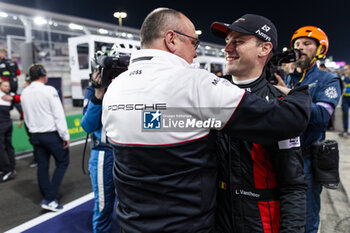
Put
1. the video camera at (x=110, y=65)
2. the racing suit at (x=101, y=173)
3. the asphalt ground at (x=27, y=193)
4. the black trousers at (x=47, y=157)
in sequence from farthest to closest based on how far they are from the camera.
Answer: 1. the black trousers at (x=47, y=157)
2. the asphalt ground at (x=27, y=193)
3. the racing suit at (x=101, y=173)
4. the video camera at (x=110, y=65)

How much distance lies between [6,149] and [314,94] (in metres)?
5.47

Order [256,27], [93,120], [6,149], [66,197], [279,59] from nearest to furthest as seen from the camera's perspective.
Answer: [256,27]
[279,59]
[93,120]
[66,197]
[6,149]

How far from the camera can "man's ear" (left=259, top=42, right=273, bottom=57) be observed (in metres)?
1.50

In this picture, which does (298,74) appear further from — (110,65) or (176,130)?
(176,130)

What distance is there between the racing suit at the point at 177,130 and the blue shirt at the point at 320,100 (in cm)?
110

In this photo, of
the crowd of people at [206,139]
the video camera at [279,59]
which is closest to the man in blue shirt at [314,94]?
the video camera at [279,59]

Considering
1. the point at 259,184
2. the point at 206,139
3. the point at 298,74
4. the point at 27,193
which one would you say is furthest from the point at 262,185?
the point at 27,193

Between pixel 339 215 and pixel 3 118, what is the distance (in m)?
5.77

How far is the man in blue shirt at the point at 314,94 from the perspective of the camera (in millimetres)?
2178

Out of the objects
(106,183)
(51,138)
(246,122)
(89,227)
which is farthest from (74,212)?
(246,122)

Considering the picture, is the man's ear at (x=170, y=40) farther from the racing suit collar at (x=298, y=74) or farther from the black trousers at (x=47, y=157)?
the black trousers at (x=47, y=157)

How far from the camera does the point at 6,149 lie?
16.9 ft

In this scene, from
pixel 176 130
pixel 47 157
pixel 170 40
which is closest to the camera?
pixel 176 130

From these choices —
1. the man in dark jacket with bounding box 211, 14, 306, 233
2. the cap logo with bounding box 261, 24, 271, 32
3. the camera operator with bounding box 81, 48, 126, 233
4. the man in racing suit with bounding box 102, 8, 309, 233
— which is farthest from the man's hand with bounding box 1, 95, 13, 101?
the cap logo with bounding box 261, 24, 271, 32
